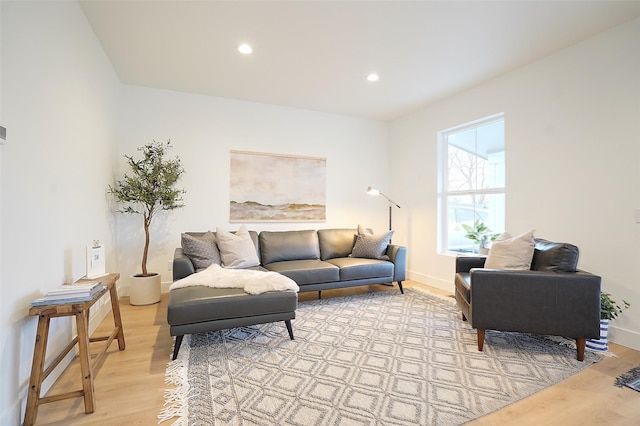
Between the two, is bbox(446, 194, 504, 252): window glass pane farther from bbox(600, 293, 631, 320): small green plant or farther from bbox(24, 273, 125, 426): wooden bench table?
bbox(24, 273, 125, 426): wooden bench table

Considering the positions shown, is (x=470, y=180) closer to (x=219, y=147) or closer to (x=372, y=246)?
(x=372, y=246)

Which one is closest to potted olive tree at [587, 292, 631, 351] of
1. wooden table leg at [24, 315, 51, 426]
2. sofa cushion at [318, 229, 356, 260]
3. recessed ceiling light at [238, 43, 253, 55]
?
sofa cushion at [318, 229, 356, 260]

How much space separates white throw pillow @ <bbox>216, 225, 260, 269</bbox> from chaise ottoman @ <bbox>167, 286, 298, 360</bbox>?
3.01 ft

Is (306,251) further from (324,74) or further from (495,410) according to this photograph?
(495,410)

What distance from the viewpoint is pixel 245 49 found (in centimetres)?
295

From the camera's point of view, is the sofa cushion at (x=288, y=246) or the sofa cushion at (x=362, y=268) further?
the sofa cushion at (x=288, y=246)

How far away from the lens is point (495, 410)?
1658mm

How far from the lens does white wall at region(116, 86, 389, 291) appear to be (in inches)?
152

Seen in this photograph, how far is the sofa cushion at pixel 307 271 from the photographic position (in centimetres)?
340

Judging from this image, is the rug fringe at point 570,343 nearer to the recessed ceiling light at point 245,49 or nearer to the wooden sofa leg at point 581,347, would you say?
the wooden sofa leg at point 581,347

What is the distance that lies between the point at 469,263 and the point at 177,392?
2808 millimetres

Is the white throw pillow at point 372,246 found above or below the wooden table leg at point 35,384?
above

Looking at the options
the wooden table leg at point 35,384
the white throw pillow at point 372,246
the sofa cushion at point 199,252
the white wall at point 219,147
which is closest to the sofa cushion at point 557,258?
the white throw pillow at point 372,246

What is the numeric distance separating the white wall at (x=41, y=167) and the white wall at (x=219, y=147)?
44.8 inches
